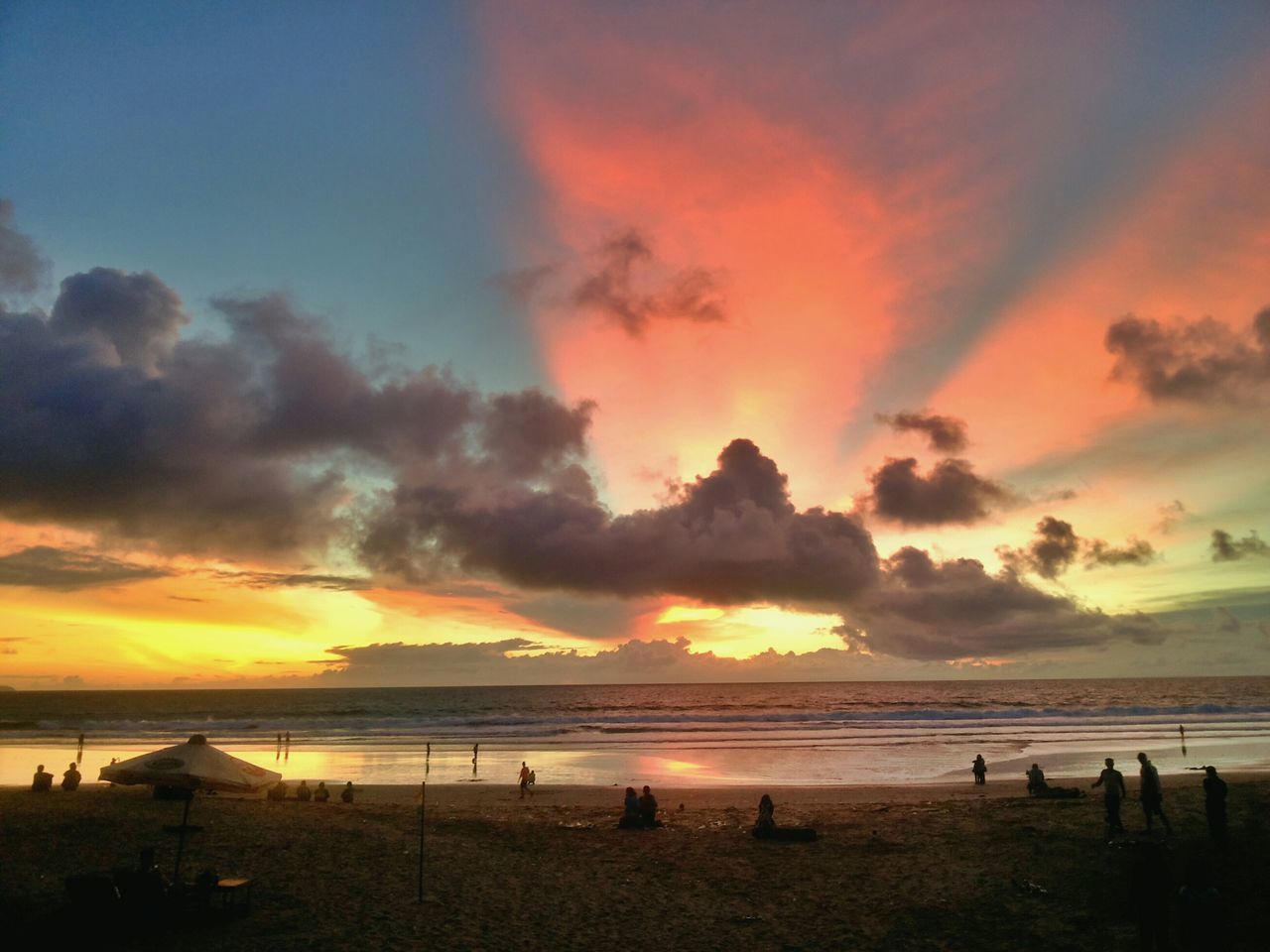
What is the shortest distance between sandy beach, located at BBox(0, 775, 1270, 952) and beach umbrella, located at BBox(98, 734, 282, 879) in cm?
213

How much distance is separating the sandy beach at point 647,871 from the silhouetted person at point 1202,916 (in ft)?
9.70

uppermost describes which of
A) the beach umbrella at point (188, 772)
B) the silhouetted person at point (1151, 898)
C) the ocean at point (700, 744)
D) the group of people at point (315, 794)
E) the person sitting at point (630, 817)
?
the beach umbrella at point (188, 772)

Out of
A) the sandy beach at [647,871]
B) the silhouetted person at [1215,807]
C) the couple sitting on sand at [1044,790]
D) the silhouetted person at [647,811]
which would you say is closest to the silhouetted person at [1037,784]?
the couple sitting on sand at [1044,790]

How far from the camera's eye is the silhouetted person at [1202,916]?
380 inches

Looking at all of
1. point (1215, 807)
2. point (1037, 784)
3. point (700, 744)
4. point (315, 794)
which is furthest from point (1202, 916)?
point (700, 744)

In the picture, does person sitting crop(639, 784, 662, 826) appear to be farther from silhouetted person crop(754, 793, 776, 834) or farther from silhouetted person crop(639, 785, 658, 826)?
silhouetted person crop(754, 793, 776, 834)

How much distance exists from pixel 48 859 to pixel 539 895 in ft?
36.8

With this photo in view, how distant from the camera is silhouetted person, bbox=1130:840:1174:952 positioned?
1109 centimetres

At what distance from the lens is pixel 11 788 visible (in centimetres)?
2944

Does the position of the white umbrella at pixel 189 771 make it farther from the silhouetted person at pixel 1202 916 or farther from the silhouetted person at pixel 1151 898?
the silhouetted person at pixel 1202 916

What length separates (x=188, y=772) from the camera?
15.2 metres

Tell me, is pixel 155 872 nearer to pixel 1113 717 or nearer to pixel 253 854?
pixel 253 854

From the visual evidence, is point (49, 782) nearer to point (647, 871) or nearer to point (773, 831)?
point (647, 871)

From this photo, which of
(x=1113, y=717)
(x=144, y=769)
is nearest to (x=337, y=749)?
(x=144, y=769)
